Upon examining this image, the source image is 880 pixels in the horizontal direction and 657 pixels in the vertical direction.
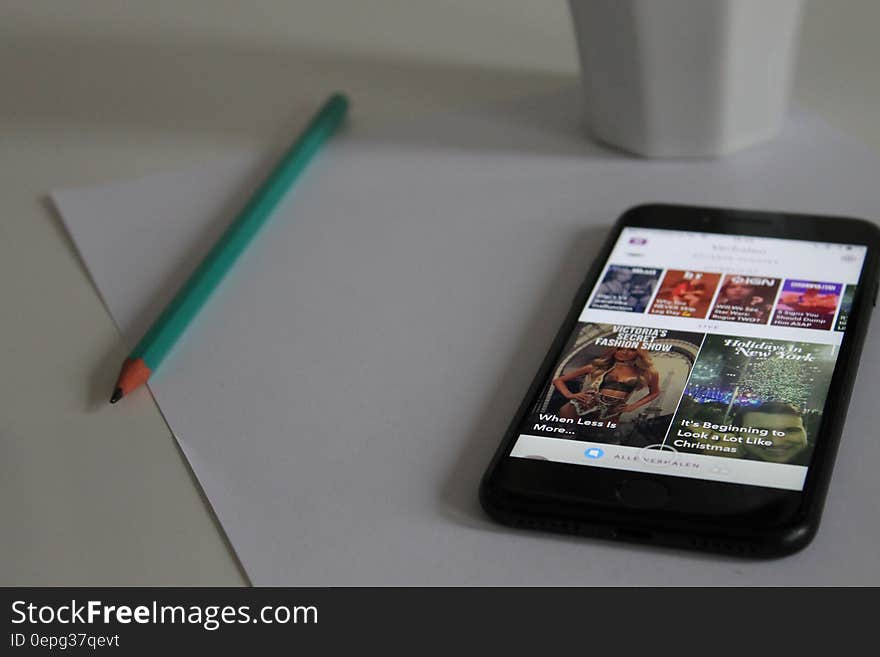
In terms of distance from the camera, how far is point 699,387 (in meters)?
0.39

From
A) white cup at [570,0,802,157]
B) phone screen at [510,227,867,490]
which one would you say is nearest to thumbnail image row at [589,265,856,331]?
phone screen at [510,227,867,490]

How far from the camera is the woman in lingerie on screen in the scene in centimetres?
39

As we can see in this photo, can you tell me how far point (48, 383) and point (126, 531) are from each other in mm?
100

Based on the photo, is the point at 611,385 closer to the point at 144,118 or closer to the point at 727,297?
the point at 727,297

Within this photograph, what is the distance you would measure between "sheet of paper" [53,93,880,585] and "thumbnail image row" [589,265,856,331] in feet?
0.08

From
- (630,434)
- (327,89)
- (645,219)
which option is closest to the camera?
(630,434)

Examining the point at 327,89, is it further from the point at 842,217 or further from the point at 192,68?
the point at 842,217

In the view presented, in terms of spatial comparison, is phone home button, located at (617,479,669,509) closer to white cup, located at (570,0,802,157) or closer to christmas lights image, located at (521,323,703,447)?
christmas lights image, located at (521,323,703,447)

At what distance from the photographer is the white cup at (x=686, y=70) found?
19.7 inches

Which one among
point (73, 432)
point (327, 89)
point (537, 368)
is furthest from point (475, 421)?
point (327, 89)

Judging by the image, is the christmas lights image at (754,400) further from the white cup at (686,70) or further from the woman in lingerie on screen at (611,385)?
the white cup at (686,70)

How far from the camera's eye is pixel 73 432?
0.44m

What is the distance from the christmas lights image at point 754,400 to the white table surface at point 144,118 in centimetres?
15

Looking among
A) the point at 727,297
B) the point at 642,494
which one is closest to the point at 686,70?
the point at 727,297
